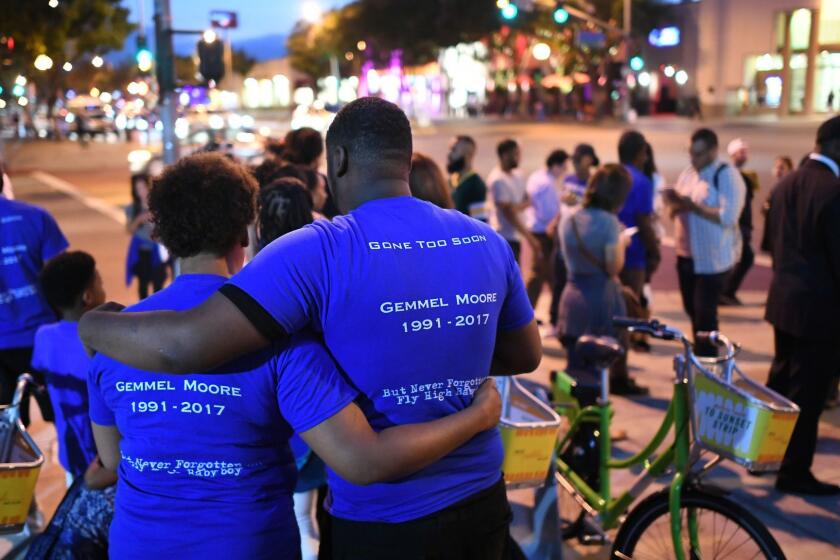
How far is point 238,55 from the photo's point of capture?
12662 centimetres

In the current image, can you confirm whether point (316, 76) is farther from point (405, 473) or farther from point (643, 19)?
point (405, 473)

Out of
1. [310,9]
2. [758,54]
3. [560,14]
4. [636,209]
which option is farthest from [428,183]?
[310,9]

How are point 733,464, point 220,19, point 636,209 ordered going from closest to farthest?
point 733,464 < point 636,209 < point 220,19

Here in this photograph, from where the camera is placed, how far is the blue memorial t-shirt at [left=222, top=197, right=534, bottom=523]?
6.72 feet

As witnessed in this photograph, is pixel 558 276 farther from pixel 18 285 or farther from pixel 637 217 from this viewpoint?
pixel 18 285

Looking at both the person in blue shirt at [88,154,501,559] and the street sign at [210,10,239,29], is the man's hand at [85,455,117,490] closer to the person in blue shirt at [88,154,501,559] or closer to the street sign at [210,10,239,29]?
the person in blue shirt at [88,154,501,559]

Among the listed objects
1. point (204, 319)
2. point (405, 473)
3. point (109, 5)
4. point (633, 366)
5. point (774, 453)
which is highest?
point (109, 5)

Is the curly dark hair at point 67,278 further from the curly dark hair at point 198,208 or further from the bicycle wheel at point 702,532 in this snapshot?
the bicycle wheel at point 702,532

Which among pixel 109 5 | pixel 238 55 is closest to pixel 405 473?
pixel 109 5

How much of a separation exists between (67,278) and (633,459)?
8.35 ft

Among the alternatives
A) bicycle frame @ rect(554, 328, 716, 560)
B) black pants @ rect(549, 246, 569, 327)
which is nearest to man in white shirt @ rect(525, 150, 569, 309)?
black pants @ rect(549, 246, 569, 327)

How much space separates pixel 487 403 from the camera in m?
2.29

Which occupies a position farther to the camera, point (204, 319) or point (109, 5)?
point (109, 5)

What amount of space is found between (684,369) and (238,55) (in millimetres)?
128279
